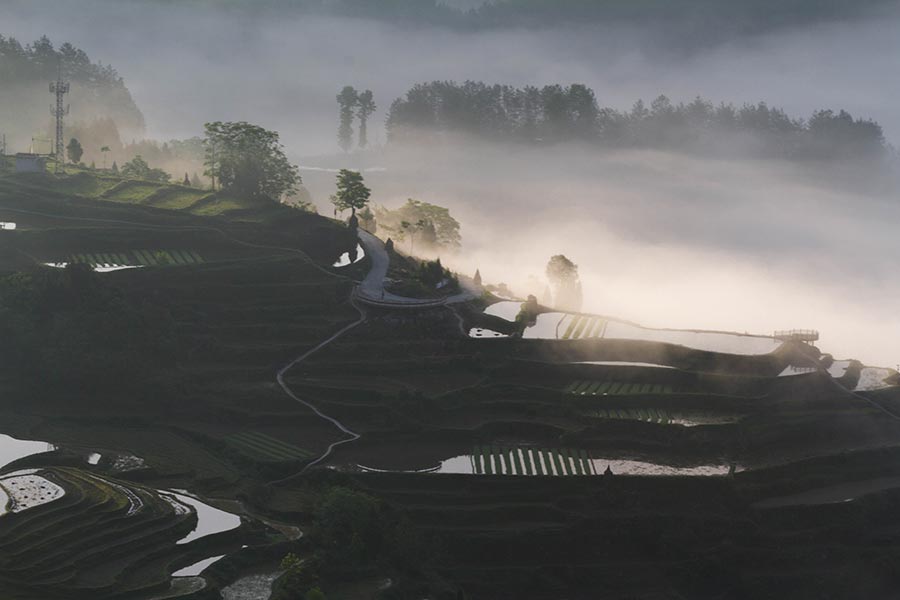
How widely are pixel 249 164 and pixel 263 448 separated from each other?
146ft

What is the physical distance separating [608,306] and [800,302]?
26.2 m

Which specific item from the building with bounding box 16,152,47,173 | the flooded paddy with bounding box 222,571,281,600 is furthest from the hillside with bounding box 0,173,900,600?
the building with bounding box 16,152,47,173

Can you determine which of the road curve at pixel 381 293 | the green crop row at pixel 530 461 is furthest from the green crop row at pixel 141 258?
the green crop row at pixel 530 461

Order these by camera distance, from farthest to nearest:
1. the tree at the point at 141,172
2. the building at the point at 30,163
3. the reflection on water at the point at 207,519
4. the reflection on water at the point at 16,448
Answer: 1. the tree at the point at 141,172
2. the building at the point at 30,163
3. the reflection on water at the point at 16,448
4. the reflection on water at the point at 207,519

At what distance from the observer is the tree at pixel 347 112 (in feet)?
542

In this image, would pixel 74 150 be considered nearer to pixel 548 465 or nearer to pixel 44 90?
pixel 44 90

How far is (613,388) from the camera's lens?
7006 cm

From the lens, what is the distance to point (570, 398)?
6756cm

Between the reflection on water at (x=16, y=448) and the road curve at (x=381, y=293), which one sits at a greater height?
the road curve at (x=381, y=293)

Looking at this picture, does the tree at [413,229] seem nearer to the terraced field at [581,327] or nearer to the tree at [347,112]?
Answer: the terraced field at [581,327]

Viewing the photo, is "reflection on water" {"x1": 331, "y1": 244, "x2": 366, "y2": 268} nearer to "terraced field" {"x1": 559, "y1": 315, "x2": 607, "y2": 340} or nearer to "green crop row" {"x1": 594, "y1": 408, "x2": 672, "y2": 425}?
"terraced field" {"x1": 559, "y1": 315, "x2": 607, "y2": 340}

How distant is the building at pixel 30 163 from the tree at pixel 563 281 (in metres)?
42.7

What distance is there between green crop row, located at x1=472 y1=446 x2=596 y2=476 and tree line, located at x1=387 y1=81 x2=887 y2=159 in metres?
114

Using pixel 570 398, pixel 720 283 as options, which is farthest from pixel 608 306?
pixel 570 398
